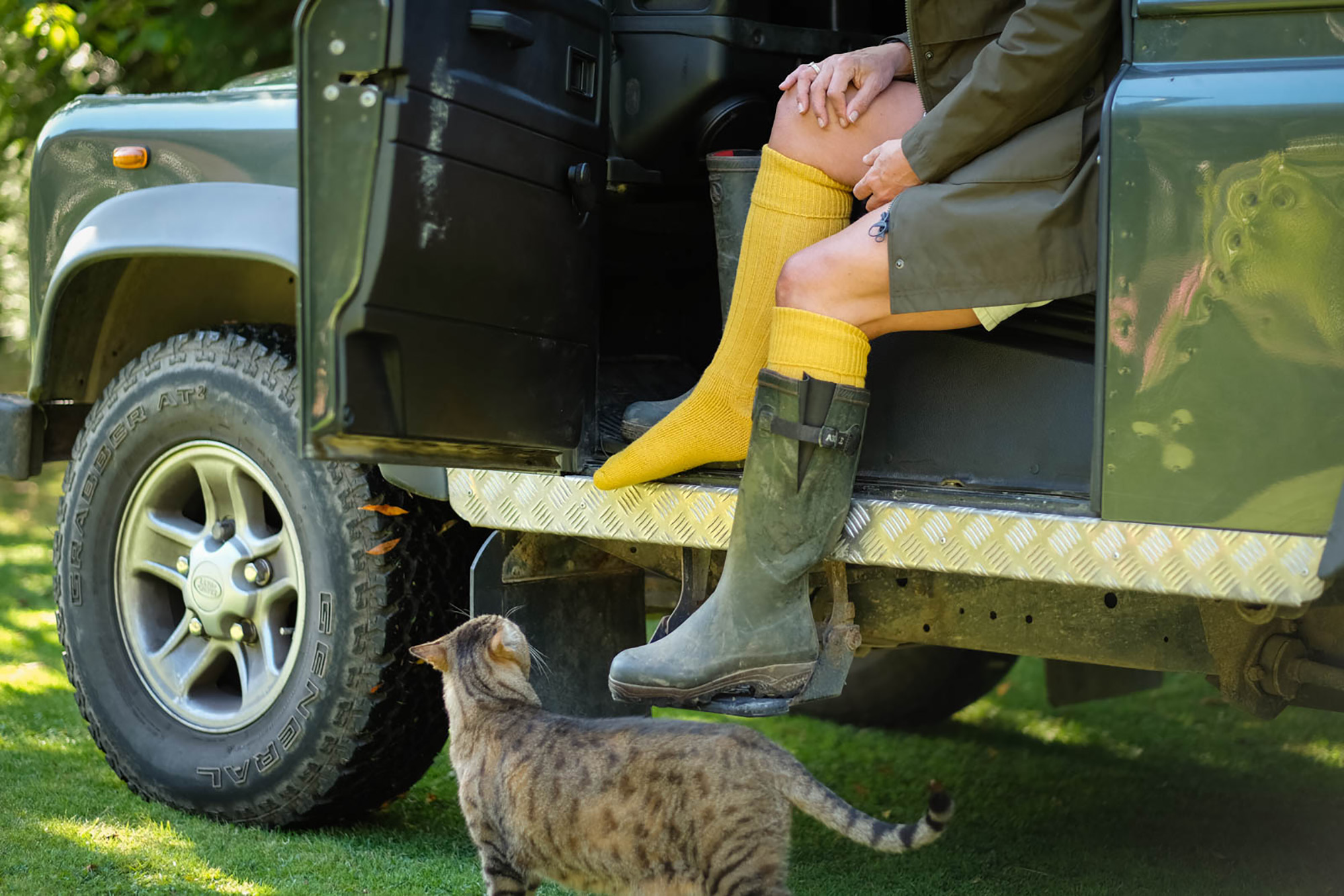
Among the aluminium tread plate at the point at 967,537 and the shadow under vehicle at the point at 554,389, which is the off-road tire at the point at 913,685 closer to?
the shadow under vehicle at the point at 554,389

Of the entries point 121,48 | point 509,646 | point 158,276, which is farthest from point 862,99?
point 121,48

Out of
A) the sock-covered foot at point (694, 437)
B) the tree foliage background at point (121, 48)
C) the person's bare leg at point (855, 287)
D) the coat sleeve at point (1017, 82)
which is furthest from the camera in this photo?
the tree foliage background at point (121, 48)

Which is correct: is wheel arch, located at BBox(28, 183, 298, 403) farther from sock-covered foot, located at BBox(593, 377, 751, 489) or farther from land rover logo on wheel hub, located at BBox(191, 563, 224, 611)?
sock-covered foot, located at BBox(593, 377, 751, 489)

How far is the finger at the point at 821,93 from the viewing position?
7.60 feet

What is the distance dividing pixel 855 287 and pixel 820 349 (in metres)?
0.12

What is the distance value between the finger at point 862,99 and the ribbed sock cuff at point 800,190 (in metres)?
0.11

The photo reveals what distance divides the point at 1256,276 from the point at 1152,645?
0.72 meters

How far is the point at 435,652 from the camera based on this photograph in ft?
8.59

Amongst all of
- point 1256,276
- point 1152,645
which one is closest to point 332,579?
point 1152,645

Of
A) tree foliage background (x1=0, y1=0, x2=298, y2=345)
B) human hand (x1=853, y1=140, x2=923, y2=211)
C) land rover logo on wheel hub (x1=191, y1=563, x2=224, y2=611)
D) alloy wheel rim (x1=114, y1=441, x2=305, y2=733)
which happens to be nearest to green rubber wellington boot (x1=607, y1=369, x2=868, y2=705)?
human hand (x1=853, y1=140, x2=923, y2=211)

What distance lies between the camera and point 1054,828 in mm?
3412

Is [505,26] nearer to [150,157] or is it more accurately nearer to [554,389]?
[554,389]

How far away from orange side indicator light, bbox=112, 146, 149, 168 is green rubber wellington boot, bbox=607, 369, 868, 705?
1.61m

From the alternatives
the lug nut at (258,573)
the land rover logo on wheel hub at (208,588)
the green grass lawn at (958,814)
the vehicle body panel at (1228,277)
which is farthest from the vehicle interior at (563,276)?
the green grass lawn at (958,814)
